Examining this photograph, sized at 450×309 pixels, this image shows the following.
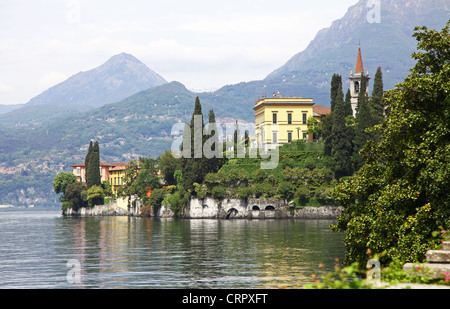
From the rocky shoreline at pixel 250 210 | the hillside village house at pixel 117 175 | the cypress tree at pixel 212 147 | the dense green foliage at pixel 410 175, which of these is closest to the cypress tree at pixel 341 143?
the rocky shoreline at pixel 250 210

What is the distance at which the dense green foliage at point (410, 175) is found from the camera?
19.9 m

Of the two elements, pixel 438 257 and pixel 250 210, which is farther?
pixel 250 210

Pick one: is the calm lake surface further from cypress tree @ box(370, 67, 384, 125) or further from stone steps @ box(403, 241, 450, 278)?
cypress tree @ box(370, 67, 384, 125)

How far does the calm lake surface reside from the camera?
27438mm

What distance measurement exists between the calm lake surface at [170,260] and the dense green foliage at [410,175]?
15.1 ft

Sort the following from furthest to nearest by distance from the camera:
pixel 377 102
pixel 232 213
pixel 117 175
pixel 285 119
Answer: pixel 117 175
pixel 285 119
pixel 232 213
pixel 377 102

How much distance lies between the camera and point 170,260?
35562 millimetres

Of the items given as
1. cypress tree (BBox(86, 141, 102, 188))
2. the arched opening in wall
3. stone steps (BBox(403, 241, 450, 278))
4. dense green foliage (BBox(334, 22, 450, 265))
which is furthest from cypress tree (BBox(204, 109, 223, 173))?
stone steps (BBox(403, 241, 450, 278))

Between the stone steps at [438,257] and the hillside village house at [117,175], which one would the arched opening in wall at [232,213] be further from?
the stone steps at [438,257]

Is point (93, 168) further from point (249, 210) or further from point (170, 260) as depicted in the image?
point (170, 260)

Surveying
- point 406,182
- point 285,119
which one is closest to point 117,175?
point 285,119

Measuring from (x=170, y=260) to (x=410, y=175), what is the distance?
59.6 feet

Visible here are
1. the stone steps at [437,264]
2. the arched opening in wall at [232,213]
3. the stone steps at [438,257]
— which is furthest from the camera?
the arched opening in wall at [232,213]
